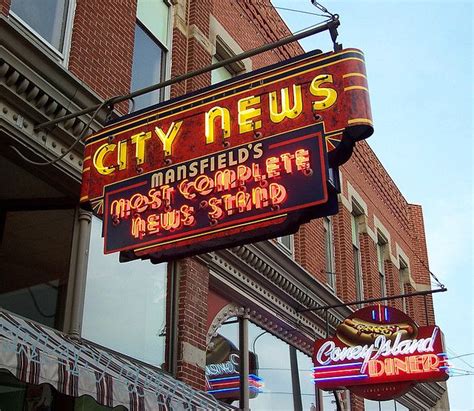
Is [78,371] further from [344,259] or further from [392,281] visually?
[392,281]

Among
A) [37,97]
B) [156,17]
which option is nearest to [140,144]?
[37,97]

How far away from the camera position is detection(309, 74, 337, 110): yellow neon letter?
7.18 meters

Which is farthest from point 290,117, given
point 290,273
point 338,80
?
point 290,273

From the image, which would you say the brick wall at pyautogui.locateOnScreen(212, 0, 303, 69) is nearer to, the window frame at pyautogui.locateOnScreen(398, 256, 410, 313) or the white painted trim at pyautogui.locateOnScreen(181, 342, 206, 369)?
the white painted trim at pyautogui.locateOnScreen(181, 342, 206, 369)

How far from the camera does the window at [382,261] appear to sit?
21244 millimetres

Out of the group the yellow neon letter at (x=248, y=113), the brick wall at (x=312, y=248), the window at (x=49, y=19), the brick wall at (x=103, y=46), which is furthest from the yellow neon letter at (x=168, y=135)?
the brick wall at (x=312, y=248)

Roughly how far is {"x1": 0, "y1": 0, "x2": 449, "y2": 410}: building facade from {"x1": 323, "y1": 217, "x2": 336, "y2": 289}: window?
57.6 inches

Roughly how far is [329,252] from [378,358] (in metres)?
4.46

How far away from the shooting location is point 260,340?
42.6 feet

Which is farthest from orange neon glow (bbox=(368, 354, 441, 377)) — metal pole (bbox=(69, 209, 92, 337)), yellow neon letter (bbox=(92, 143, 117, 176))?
yellow neon letter (bbox=(92, 143, 117, 176))

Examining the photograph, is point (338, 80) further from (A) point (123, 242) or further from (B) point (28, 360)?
(B) point (28, 360)

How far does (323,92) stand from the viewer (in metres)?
7.27

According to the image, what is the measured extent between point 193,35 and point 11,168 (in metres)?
5.06

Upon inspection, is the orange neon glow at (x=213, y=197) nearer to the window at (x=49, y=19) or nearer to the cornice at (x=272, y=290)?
the window at (x=49, y=19)
